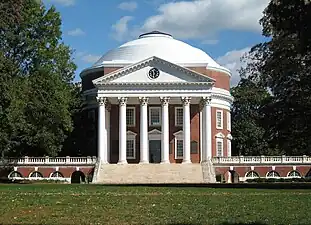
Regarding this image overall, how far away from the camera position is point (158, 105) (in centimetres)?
7569

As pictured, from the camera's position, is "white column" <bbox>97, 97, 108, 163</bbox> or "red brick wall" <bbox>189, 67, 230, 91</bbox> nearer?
"white column" <bbox>97, 97, 108, 163</bbox>

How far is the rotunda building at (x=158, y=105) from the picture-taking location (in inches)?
2820

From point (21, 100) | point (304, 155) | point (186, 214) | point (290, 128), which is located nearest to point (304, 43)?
point (290, 128)

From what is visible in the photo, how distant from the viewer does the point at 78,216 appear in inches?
696

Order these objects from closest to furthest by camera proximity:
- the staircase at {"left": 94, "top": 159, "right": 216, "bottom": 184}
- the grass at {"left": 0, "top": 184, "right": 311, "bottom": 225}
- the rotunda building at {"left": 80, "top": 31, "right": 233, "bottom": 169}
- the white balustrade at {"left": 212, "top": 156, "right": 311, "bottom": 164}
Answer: the grass at {"left": 0, "top": 184, "right": 311, "bottom": 225}
the staircase at {"left": 94, "top": 159, "right": 216, "bottom": 184}
the white balustrade at {"left": 212, "top": 156, "right": 311, "bottom": 164}
the rotunda building at {"left": 80, "top": 31, "right": 233, "bottom": 169}

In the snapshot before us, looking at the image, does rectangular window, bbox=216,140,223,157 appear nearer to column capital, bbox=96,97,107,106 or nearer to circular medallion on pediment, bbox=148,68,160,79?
circular medallion on pediment, bbox=148,68,160,79

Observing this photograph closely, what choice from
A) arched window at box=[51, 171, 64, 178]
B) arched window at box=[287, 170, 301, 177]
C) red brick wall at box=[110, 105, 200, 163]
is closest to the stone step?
arched window at box=[51, 171, 64, 178]

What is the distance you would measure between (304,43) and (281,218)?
1656 cm

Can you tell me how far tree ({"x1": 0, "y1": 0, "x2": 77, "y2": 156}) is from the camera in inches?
2078

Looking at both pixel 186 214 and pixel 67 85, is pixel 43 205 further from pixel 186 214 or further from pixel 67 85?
pixel 67 85

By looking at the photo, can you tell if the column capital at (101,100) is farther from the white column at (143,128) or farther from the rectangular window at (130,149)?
the rectangular window at (130,149)

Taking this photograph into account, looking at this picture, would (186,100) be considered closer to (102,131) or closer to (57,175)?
(102,131)

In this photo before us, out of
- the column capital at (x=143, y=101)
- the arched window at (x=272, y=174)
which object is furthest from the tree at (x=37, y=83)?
the arched window at (x=272, y=174)

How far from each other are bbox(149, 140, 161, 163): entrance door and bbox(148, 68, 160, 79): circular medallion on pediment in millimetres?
8299
